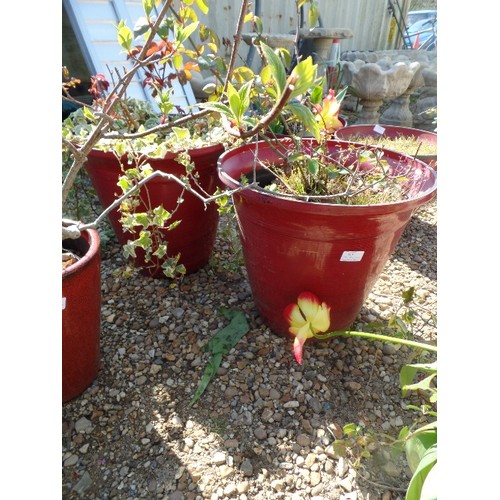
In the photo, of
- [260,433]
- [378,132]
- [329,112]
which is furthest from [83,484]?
[378,132]

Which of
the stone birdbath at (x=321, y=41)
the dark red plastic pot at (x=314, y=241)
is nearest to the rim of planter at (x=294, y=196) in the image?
the dark red plastic pot at (x=314, y=241)

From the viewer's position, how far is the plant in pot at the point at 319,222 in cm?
111

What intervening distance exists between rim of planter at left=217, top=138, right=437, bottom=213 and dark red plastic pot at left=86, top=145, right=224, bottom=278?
0.49 ft

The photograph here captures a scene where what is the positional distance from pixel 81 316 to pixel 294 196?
2.17ft

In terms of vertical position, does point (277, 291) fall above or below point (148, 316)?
above

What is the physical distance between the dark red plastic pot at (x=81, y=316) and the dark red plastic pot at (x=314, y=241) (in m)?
0.44

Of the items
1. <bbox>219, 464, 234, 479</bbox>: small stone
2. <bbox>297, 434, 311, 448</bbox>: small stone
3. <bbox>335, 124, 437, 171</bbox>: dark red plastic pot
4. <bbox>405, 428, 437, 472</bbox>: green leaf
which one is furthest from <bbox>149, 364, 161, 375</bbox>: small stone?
<bbox>335, 124, 437, 171</bbox>: dark red plastic pot

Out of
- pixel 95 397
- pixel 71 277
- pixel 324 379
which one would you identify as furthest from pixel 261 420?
pixel 71 277

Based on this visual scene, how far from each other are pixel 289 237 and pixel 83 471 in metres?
0.82

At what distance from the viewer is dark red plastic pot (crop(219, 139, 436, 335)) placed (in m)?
1.11

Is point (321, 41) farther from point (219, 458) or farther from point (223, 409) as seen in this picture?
point (219, 458)

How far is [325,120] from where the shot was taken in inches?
50.8

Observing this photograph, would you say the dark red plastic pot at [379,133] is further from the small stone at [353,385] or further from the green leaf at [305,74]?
the green leaf at [305,74]
